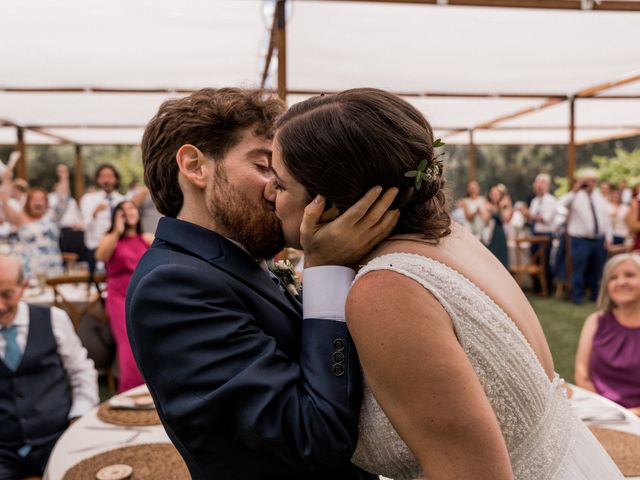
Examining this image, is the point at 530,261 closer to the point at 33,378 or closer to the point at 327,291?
the point at 33,378

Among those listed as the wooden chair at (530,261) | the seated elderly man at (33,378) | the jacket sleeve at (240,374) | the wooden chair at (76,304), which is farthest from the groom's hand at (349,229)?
the wooden chair at (530,261)

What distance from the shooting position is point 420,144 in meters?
1.03

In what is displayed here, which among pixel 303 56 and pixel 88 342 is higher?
pixel 303 56

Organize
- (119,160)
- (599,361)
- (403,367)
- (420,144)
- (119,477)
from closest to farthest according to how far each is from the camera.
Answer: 1. (403,367)
2. (420,144)
3. (119,477)
4. (599,361)
5. (119,160)

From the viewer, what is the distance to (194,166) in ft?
4.38

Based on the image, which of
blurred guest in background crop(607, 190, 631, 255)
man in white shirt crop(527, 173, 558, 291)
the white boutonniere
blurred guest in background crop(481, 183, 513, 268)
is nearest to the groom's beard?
the white boutonniere

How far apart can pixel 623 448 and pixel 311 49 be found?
16.2 feet

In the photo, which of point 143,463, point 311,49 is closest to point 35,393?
point 143,463

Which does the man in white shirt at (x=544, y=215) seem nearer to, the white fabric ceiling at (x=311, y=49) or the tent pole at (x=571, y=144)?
the tent pole at (x=571, y=144)

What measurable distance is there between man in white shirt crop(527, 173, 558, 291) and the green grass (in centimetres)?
56

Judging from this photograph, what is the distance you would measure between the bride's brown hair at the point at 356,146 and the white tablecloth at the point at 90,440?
1227mm

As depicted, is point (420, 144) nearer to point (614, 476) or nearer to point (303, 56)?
point (614, 476)

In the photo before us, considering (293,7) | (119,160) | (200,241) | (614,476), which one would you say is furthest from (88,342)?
(119,160)

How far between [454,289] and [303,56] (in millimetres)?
5596
